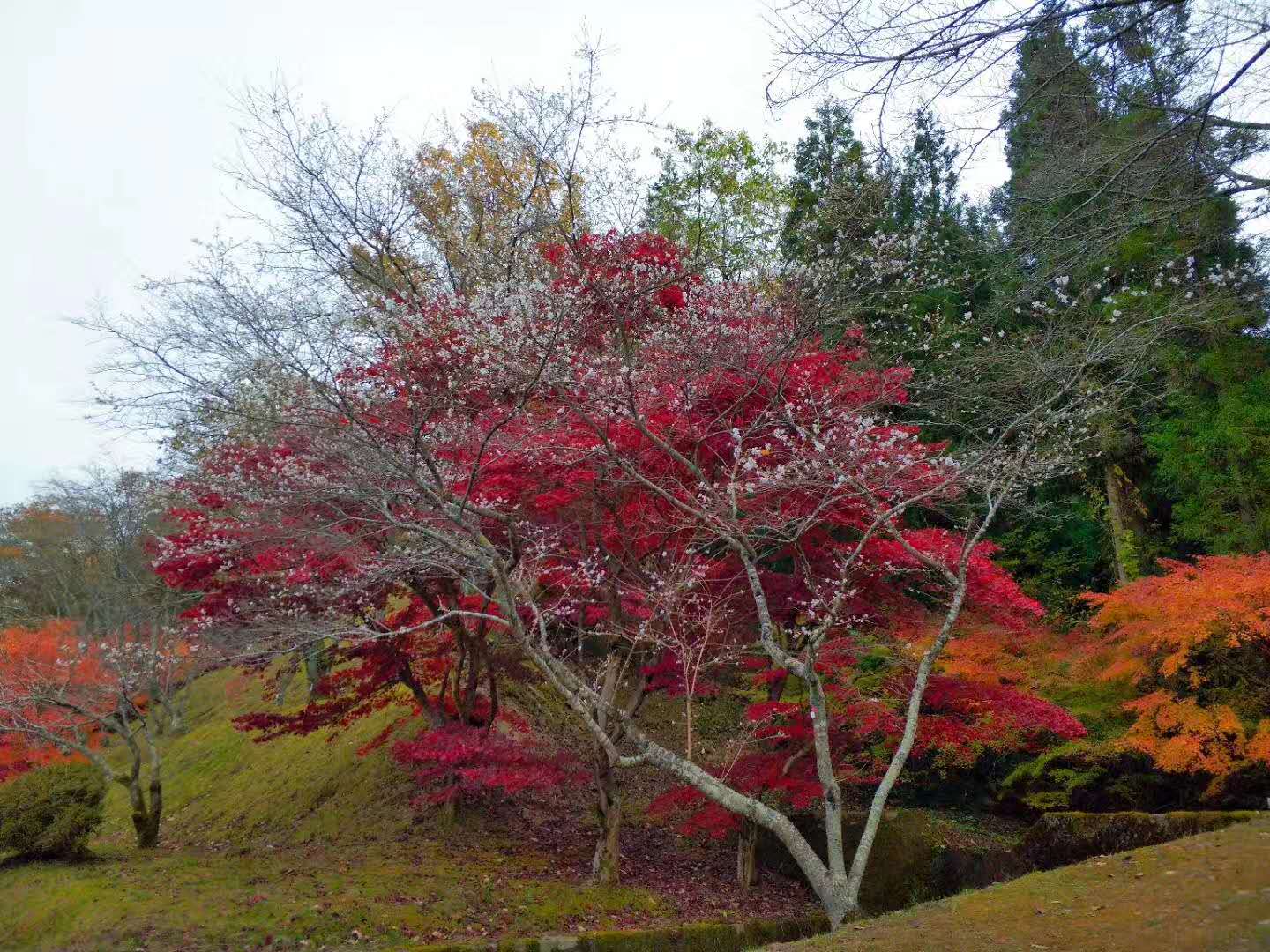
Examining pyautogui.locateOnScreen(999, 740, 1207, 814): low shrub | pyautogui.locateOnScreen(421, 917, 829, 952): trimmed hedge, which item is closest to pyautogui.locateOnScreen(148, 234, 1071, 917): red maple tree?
pyautogui.locateOnScreen(421, 917, 829, 952): trimmed hedge

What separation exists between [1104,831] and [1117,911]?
2879mm

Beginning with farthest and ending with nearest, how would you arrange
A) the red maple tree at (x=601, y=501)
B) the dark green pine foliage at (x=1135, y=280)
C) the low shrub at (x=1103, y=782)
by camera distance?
1. the low shrub at (x=1103, y=782)
2. the red maple tree at (x=601, y=501)
3. the dark green pine foliage at (x=1135, y=280)

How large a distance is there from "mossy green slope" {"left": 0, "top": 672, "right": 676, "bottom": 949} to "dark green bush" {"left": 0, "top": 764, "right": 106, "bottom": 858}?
22cm

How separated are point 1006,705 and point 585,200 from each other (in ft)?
20.2

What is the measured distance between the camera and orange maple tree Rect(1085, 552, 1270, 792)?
7.63 metres

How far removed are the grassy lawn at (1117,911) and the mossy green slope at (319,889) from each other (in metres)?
3.50

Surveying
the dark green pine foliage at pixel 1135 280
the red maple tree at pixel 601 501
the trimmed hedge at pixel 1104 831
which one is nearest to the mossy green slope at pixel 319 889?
the red maple tree at pixel 601 501

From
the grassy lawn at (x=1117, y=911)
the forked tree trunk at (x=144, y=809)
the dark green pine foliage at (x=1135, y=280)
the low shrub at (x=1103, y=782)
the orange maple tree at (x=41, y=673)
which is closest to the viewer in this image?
the grassy lawn at (x=1117, y=911)

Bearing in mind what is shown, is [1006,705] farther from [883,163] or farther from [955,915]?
[883,163]

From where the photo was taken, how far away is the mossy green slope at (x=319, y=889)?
6215 millimetres

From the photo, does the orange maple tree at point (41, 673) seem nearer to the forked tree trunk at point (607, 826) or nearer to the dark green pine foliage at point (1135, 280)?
the forked tree trunk at point (607, 826)

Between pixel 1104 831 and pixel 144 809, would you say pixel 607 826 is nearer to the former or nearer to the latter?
pixel 1104 831

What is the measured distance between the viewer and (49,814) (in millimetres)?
7953

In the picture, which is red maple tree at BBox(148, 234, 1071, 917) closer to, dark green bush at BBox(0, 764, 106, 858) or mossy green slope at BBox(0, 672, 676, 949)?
mossy green slope at BBox(0, 672, 676, 949)
